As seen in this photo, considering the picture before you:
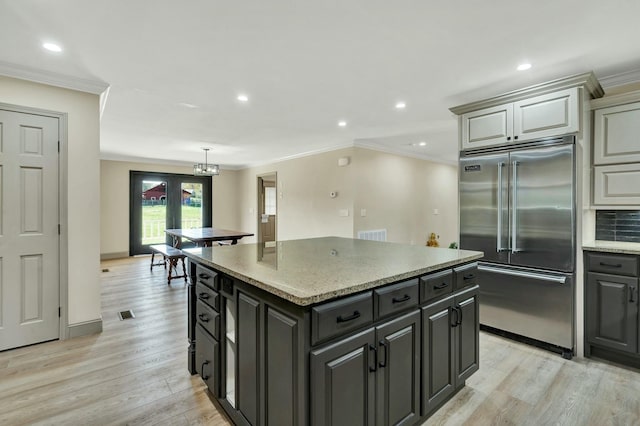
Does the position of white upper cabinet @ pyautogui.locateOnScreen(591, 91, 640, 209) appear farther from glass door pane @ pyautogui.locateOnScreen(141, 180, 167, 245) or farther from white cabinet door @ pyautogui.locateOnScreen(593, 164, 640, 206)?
glass door pane @ pyautogui.locateOnScreen(141, 180, 167, 245)

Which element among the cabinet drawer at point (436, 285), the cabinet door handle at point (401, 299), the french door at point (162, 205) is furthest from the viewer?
the french door at point (162, 205)

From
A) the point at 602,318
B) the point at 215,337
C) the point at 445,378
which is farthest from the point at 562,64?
the point at 215,337

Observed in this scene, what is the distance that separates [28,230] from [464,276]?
11.6 feet

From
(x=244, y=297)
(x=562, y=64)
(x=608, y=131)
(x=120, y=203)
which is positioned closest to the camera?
(x=244, y=297)

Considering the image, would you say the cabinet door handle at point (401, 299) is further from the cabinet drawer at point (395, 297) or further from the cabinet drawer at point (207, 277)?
the cabinet drawer at point (207, 277)

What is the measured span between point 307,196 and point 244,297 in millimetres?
4895

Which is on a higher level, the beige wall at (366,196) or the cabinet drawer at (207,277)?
the beige wall at (366,196)

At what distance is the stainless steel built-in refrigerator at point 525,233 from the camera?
253cm

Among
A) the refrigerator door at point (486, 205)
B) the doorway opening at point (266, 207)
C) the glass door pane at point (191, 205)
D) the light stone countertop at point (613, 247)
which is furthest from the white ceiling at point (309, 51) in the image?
the glass door pane at point (191, 205)

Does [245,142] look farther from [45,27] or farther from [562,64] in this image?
[562,64]

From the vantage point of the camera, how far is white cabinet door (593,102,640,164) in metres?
2.48

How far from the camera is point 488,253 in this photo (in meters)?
2.98

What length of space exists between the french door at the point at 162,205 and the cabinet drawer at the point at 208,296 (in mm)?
6318

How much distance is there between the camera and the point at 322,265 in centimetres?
170
